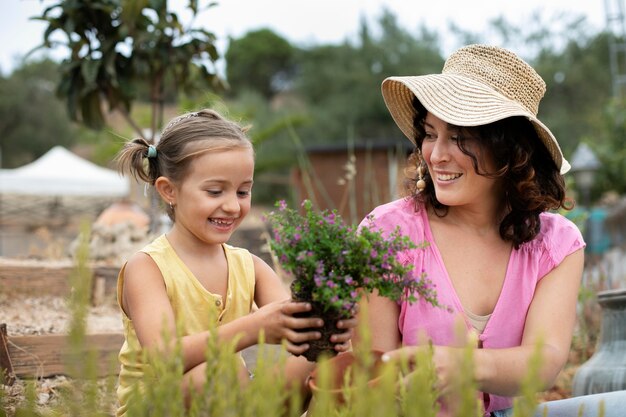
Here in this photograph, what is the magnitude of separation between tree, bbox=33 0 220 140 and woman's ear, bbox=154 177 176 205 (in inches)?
146

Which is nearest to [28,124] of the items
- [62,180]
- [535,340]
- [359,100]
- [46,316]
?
[359,100]

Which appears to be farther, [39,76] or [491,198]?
[39,76]

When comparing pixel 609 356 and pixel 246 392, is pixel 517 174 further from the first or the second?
pixel 246 392

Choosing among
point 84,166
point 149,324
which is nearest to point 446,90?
point 149,324

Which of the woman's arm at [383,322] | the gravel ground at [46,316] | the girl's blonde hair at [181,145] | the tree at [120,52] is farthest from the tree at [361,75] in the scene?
the woman's arm at [383,322]

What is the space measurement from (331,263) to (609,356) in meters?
1.77

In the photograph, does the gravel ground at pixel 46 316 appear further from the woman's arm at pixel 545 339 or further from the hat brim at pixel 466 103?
the woman's arm at pixel 545 339

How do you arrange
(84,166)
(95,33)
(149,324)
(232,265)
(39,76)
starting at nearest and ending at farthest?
(149,324)
(232,265)
(95,33)
(84,166)
(39,76)

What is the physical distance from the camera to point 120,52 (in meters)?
6.06

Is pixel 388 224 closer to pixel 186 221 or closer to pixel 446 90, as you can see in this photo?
pixel 446 90

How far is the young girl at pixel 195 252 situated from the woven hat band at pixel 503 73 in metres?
0.76

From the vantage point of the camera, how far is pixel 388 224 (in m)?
2.25

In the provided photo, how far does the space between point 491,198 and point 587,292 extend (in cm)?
276

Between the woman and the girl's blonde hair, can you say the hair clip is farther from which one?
the woman
